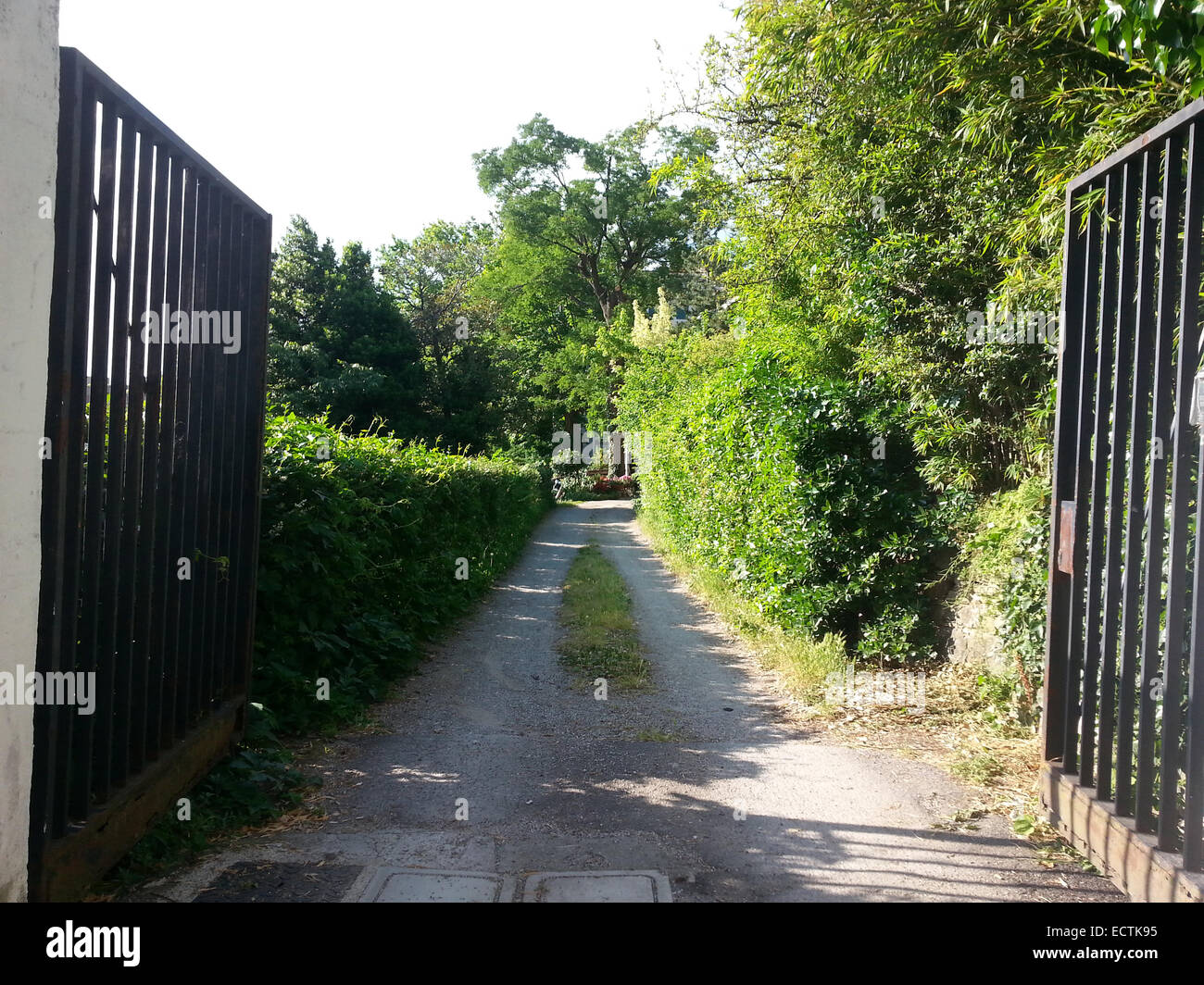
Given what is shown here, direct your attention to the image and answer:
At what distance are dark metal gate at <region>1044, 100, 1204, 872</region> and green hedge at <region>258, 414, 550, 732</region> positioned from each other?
14.2 ft

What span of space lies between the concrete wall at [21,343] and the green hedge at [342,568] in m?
2.61

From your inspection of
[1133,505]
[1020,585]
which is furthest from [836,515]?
[1133,505]

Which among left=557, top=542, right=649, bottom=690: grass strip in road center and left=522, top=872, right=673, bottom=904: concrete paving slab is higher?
left=522, top=872, right=673, bottom=904: concrete paving slab

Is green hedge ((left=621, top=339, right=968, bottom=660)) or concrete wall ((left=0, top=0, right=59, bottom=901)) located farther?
green hedge ((left=621, top=339, right=968, bottom=660))

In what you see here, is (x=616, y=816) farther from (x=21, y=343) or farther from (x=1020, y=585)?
(x=21, y=343)

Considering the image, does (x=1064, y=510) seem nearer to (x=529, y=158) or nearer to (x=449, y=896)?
(x=449, y=896)

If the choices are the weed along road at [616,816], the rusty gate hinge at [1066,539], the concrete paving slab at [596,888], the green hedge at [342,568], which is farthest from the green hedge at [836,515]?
the concrete paving slab at [596,888]

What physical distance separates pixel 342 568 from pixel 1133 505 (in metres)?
4.77

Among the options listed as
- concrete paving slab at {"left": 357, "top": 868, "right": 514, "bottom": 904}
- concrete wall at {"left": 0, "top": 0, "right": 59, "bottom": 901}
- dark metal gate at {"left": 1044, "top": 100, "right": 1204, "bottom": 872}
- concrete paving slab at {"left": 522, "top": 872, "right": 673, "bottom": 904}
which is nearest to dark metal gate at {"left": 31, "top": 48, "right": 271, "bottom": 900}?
concrete wall at {"left": 0, "top": 0, "right": 59, "bottom": 901}

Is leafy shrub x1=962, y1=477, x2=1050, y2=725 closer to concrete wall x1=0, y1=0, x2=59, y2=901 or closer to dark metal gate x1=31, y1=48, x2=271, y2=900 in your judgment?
dark metal gate x1=31, y1=48, x2=271, y2=900

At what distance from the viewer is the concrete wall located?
9.32 feet

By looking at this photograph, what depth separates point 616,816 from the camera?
4.44m
